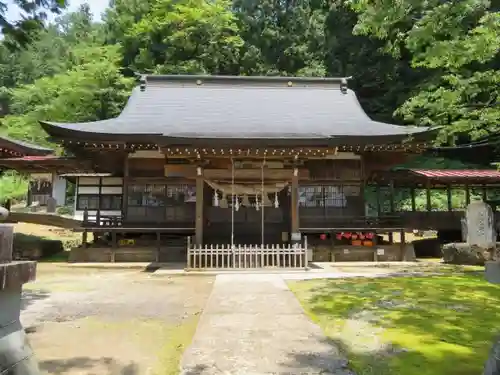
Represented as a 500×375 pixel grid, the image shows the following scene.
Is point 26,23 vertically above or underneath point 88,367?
above

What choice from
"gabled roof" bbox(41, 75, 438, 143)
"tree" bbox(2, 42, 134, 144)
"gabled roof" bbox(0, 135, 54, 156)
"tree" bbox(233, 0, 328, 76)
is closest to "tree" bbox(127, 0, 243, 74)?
"tree" bbox(233, 0, 328, 76)

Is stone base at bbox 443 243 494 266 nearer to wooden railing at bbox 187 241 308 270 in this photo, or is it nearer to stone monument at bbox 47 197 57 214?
wooden railing at bbox 187 241 308 270

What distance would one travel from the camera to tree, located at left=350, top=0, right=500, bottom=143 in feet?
19.2

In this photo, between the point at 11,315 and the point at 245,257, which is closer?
the point at 11,315

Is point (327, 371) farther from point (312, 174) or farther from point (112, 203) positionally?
point (112, 203)

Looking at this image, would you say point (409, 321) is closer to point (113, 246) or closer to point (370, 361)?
point (370, 361)

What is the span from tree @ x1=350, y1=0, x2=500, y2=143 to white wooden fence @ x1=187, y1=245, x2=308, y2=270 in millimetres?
5061

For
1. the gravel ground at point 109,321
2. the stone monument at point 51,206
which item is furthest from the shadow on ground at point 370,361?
the stone monument at point 51,206

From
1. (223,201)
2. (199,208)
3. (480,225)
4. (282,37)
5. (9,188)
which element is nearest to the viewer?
(199,208)

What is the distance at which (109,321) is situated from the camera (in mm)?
5215

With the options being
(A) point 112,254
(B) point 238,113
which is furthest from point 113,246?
(B) point 238,113

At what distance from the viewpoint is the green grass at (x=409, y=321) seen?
3.54 meters

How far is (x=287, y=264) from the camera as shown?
1176 centimetres

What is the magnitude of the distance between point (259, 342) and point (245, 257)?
7092mm
